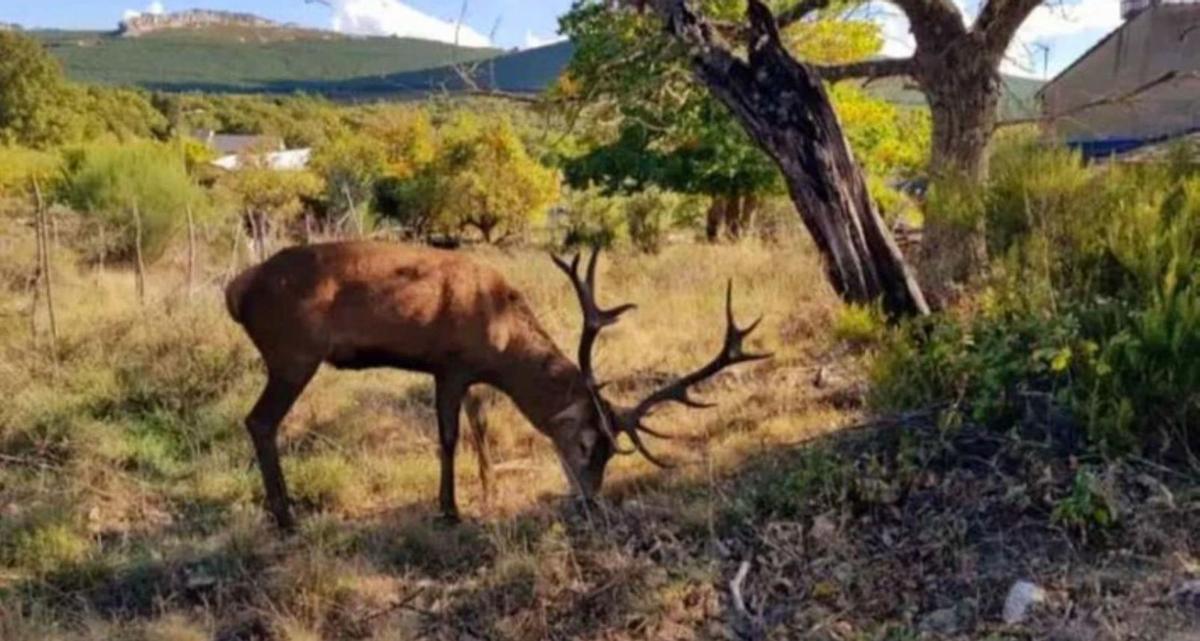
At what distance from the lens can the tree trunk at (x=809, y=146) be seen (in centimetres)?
684

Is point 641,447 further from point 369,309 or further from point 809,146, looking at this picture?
point 809,146

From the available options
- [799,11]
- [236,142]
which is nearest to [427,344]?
[799,11]

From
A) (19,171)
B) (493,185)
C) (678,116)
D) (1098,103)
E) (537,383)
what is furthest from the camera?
(493,185)

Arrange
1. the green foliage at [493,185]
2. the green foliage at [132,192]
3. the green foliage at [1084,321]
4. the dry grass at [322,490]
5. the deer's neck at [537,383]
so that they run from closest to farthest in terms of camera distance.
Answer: the dry grass at [322,490] < the green foliage at [1084,321] < the deer's neck at [537,383] < the green foliage at [132,192] < the green foliage at [493,185]

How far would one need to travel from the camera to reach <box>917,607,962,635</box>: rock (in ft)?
13.1

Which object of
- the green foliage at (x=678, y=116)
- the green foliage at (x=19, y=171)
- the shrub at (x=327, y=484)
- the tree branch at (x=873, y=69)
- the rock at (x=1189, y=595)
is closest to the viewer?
the rock at (x=1189, y=595)

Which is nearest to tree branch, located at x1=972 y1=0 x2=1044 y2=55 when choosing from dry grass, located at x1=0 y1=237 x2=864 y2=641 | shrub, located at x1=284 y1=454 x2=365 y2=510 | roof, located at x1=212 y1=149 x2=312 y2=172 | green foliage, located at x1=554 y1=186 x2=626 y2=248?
dry grass, located at x1=0 y1=237 x2=864 y2=641

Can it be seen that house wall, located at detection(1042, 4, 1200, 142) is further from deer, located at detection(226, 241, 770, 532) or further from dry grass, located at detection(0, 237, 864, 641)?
deer, located at detection(226, 241, 770, 532)

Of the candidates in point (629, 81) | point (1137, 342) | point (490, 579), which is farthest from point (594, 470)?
point (629, 81)

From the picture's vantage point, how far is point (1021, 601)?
402 cm

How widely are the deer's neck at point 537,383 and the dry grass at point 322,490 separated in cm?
44

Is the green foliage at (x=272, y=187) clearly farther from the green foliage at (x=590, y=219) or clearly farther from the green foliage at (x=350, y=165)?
the green foliage at (x=590, y=219)

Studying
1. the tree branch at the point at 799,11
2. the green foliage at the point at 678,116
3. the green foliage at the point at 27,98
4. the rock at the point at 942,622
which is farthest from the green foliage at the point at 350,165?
the rock at the point at 942,622

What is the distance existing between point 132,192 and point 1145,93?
1282 centimetres
